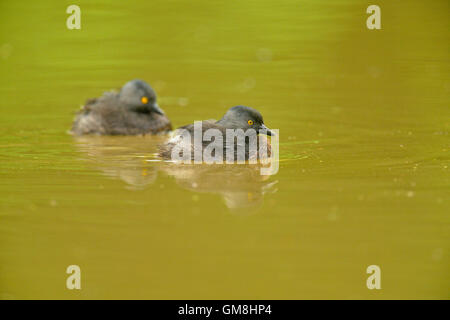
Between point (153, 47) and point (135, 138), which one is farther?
point (153, 47)

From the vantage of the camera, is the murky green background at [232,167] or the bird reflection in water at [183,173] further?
the bird reflection in water at [183,173]

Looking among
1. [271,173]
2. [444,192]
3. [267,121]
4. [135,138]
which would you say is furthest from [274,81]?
[444,192]

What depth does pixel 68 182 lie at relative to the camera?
336 inches

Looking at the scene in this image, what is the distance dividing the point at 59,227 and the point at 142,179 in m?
1.87

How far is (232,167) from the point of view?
9.48 metres

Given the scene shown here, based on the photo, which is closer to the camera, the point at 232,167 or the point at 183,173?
the point at 183,173

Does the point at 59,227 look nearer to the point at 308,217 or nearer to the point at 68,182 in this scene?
the point at 68,182

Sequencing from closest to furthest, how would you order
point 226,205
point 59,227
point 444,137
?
point 59,227 < point 226,205 < point 444,137

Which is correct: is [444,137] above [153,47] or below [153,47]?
below

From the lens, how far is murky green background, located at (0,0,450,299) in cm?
624

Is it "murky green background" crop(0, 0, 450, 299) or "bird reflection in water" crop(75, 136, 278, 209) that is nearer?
"murky green background" crop(0, 0, 450, 299)

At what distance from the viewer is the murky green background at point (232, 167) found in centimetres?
624
